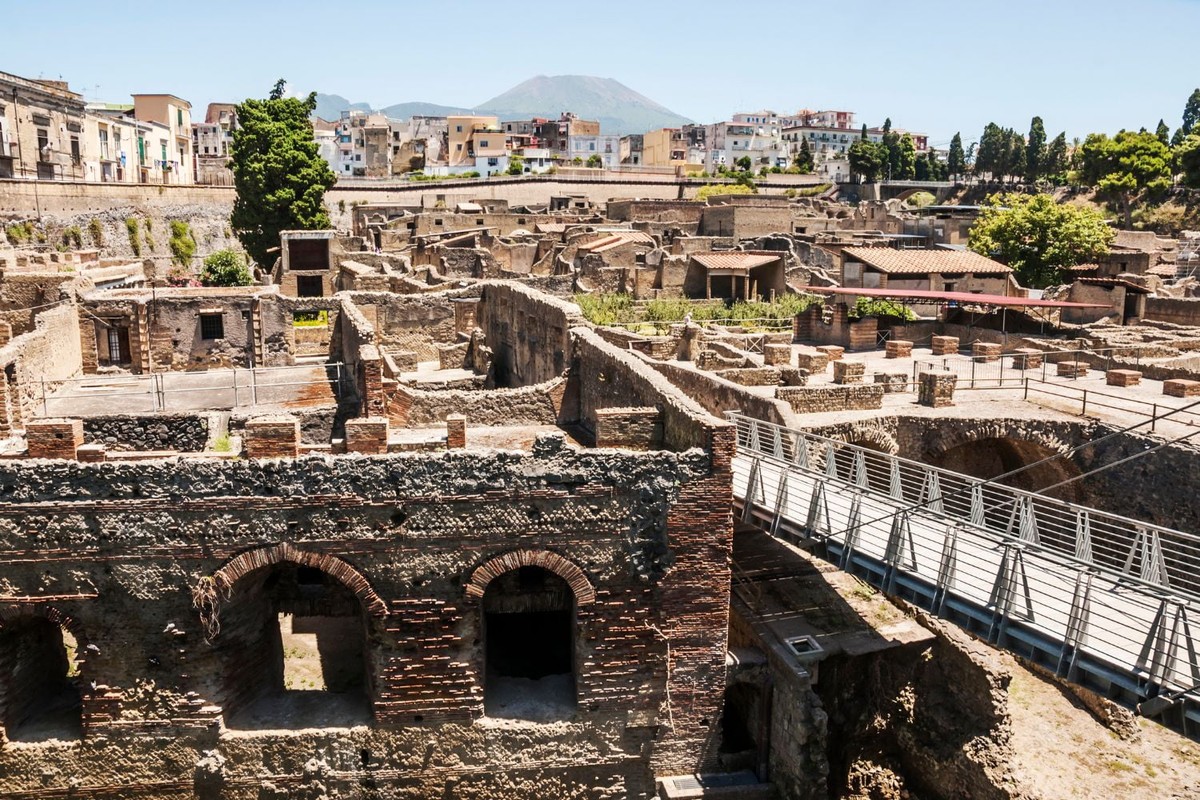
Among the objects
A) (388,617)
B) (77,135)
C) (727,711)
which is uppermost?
(77,135)

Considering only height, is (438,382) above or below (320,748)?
above

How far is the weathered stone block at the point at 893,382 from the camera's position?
2525cm

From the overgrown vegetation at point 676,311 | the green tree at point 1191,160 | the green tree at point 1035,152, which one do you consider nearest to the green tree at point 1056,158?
the green tree at point 1035,152

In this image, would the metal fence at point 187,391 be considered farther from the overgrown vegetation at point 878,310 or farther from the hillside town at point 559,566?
the overgrown vegetation at point 878,310

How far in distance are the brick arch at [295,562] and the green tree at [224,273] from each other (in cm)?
2986

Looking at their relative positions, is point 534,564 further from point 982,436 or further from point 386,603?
point 982,436

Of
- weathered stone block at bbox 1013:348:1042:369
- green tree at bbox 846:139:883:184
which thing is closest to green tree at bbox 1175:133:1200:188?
green tree at bbox 846:139:883:184

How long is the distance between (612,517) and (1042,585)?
219 inches

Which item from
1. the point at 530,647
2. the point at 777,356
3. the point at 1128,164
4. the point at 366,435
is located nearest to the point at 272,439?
the point at 366,435

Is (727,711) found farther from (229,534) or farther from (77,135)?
(77,135)

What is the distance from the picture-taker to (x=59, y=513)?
1210 centimetres

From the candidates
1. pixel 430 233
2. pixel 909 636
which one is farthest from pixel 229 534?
pixel 430 233

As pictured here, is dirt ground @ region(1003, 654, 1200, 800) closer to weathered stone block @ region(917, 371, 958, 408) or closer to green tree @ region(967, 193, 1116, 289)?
weathered stone block @ region(917, 371, 958, 408)

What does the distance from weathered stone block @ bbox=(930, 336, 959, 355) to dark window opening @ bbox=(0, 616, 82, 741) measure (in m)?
26.0
